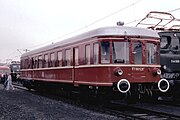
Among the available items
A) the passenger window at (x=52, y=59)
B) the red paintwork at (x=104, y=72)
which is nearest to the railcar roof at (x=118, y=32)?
the red paintwork at (x=104, y=72)

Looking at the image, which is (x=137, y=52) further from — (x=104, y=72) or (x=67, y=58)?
(x=67, y=58)

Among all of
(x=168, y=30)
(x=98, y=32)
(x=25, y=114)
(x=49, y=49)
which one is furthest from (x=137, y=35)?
(x=49, y=49)

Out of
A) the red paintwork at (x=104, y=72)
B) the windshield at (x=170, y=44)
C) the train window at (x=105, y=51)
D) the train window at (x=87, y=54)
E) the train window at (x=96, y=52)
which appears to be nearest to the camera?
the red paintwork at (x=104, y=72)

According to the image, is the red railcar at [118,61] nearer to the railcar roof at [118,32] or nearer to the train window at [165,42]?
the railcar roof at [118,32]

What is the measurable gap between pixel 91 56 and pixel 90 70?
554 mm

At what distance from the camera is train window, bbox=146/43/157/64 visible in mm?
13734

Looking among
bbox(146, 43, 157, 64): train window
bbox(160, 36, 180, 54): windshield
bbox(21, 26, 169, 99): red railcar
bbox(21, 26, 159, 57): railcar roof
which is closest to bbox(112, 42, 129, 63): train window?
bbox(21, 26, 169, 99): red railcar

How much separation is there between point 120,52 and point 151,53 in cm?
149

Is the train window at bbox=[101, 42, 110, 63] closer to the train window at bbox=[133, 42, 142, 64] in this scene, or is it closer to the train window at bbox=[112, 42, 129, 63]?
the train window at bbox=[112, 42, 129, 63]

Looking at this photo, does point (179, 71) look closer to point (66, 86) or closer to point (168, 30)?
point (168, 30)

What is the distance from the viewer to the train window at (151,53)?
13.7 meters

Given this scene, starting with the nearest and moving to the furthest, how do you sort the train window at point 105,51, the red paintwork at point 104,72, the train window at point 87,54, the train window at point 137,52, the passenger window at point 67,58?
the red paintwork at point 104,72 < the train window at point 105,51 < the train window at point 137,52 < the train window at point 87,54 < the passenger window at point 67,58

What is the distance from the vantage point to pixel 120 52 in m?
13.2

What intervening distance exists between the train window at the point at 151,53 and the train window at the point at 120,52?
3.33ft
